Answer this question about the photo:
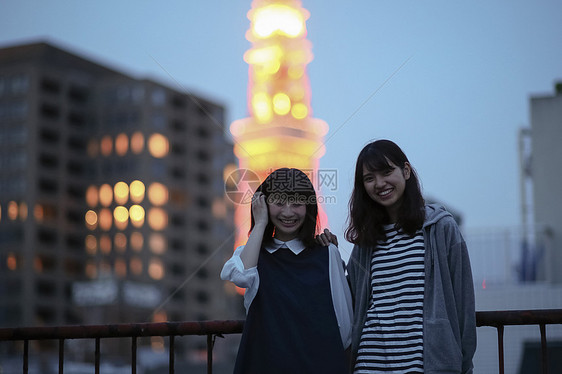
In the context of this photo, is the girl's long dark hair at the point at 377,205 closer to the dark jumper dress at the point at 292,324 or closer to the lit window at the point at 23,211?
the dark jumper dress at the point at 292,324

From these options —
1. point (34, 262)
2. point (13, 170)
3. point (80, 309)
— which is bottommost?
point (80, 309)

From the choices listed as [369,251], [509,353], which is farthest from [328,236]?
[509,353]

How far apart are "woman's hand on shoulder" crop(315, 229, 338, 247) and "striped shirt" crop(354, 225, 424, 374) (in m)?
0.23

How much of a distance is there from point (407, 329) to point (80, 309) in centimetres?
6895

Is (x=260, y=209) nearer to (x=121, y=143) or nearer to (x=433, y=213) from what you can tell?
(x=433, y=213)

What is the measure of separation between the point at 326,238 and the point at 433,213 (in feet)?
1.72

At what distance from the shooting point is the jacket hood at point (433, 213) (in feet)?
11.0

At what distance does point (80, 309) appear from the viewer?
68.6m

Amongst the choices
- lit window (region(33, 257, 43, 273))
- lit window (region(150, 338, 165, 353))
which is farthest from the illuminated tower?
lit window (region(33, 257, 43, 273))

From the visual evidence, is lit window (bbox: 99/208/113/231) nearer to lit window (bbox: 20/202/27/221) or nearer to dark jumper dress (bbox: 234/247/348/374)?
lit window (bbox: 20/202/27/221)

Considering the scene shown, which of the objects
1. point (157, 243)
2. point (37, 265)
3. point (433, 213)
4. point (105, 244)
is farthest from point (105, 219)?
point (433, 213)

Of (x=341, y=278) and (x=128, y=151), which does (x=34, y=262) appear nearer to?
(x=128, y=151)

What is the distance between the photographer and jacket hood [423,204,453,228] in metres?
3.34

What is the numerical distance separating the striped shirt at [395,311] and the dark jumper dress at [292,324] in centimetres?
14
